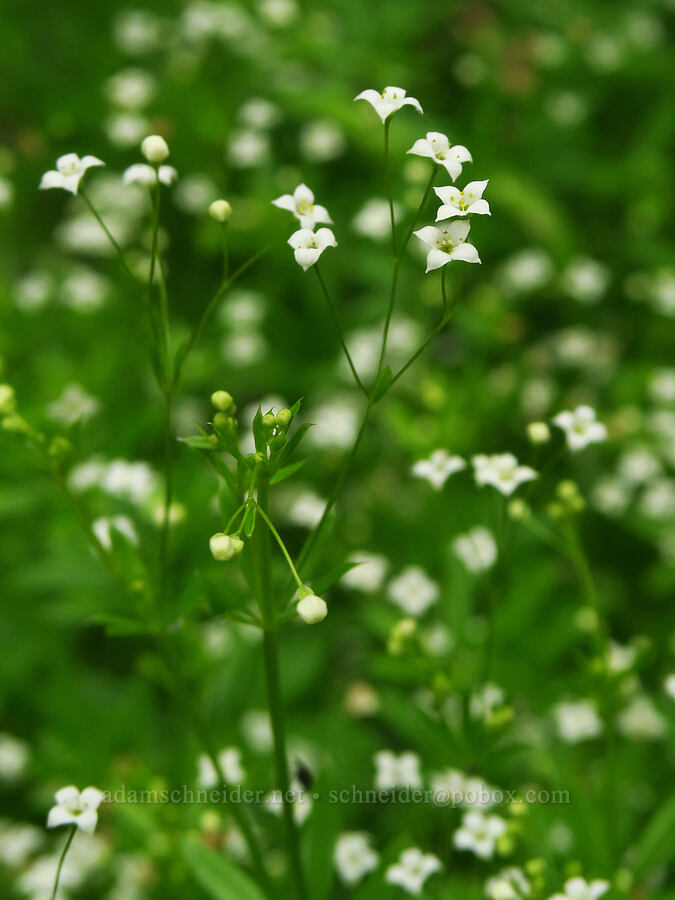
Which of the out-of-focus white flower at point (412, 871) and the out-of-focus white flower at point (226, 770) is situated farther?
the out-of-focus white flower at point (226, 770)

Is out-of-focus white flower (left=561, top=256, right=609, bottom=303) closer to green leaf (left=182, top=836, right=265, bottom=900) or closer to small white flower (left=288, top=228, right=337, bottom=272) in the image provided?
small white flower (left=288, top=228, right=337, bottom=272)

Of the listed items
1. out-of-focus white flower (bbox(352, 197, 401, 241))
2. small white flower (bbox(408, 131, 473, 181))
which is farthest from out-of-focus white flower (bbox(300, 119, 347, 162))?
small white flower (bbox(408, 131, 473, 181))

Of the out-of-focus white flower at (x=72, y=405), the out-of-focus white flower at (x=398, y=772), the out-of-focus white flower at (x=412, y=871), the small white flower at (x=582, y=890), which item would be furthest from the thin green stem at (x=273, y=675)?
the out-of-focus white flower at (x=72, y=405)

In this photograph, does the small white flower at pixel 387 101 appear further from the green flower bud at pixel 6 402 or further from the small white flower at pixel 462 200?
the green flower bud at pixel 6 402

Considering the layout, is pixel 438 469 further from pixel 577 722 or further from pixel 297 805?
pixel 577 722

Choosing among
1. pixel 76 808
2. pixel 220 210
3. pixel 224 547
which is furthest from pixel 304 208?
pixel 76 808

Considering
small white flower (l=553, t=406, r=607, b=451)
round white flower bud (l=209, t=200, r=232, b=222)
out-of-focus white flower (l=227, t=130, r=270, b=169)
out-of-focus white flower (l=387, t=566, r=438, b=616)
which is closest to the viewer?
round white flower bud (l=209, t=200, r=232, b=222)
